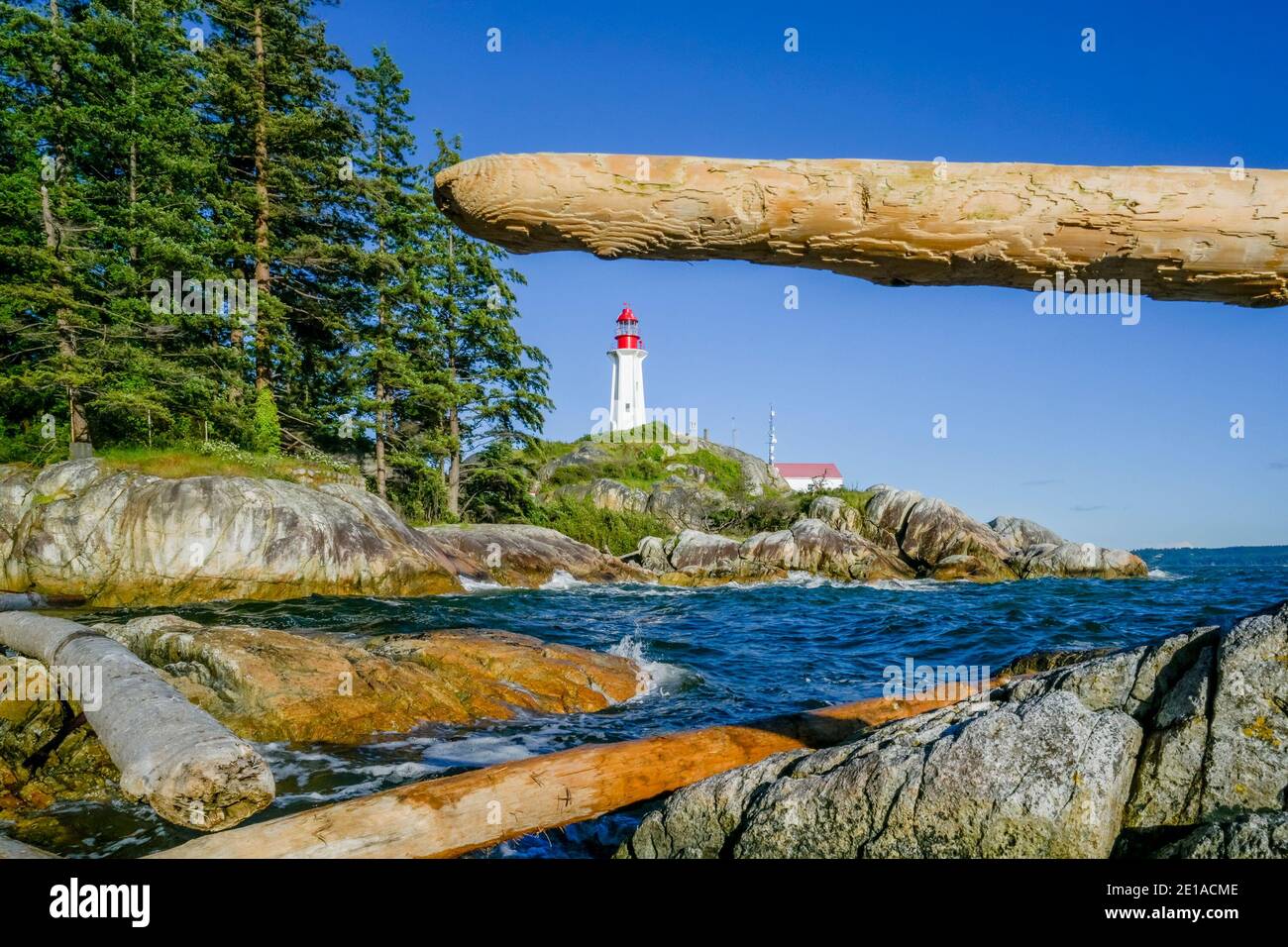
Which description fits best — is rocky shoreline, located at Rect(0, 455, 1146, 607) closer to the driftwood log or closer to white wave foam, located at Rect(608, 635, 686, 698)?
white wave foam, located at Rect(608, 635, 686, 698)

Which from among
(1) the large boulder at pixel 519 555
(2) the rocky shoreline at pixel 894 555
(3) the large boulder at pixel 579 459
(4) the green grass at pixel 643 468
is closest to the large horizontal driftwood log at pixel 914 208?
(1) the large boulder at pixel 519 555

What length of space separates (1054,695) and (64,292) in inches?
1050

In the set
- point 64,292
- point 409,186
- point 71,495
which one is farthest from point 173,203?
point 71,495

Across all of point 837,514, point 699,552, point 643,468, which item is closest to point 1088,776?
point 699,552

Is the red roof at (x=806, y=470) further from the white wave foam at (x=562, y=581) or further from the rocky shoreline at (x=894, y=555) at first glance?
the white wave foam at (x=562, y=581)

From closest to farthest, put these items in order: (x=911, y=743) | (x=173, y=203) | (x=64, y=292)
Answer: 1. (x=911, y=743)
2. (x=64, y=292)
3. (x=173, y=203)

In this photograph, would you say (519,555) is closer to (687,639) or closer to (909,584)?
(687,639)

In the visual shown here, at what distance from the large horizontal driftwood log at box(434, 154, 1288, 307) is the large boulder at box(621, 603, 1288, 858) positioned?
5.96 ft

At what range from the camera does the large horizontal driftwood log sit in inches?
98.8

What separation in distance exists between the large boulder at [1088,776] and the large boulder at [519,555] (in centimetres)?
2004

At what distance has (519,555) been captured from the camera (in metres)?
24.9

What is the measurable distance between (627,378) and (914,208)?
206ft
